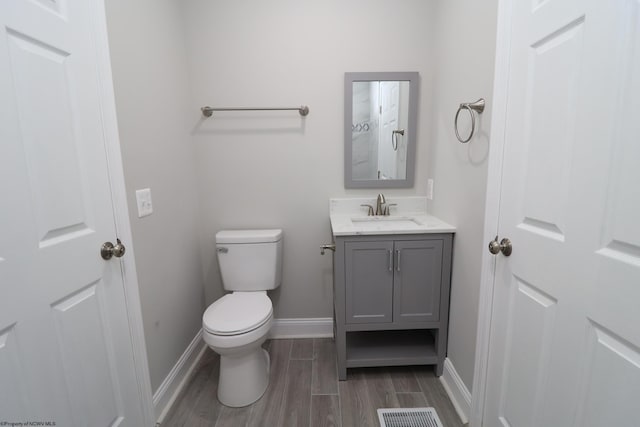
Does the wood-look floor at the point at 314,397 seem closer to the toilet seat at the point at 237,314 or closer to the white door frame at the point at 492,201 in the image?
the white door frame at the point at 492,201

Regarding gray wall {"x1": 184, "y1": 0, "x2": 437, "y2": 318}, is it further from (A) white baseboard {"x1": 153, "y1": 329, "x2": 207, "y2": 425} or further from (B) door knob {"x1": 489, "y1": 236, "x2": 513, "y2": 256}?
(B) door knob {"x1": 489, "y1": 236, "x2": 513, "y2": 256}

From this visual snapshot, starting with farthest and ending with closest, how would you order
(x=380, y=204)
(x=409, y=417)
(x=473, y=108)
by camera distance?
(x=380, y=204) < (x=409, y=417) < (x=473, y=108)

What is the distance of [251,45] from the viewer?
1743 millimetres

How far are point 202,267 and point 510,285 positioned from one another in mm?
1821

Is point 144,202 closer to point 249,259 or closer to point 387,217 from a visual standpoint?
point 249,259

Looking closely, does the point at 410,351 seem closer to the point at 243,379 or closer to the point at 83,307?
the point at 243,379

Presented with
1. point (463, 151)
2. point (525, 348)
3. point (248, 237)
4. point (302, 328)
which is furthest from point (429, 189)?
point (302, 328)

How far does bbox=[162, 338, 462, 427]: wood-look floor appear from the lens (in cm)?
138

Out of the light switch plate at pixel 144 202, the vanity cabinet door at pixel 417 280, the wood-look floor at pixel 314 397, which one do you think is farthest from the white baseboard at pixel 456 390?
the light switch plate at pixel 144 202

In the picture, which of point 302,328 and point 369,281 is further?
point 302,328

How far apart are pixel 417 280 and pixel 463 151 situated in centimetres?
72

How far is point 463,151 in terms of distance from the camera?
1.38 meters

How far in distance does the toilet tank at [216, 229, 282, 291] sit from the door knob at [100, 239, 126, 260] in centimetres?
70

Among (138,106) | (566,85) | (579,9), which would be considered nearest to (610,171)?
(566,85)
